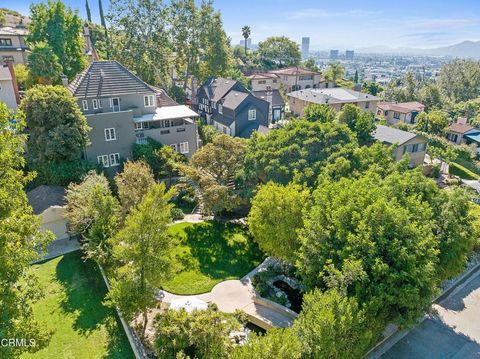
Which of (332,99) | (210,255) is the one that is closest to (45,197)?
(210,255)

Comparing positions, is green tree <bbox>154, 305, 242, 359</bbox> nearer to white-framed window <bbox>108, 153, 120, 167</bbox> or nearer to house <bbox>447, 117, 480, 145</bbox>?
white-framed window <bbox>108, 153, 120, 167</bbox>

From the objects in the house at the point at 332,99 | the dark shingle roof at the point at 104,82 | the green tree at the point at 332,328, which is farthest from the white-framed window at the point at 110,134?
the house at the point at 332,99

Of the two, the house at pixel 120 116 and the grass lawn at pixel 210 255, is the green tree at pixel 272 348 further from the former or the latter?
the house at pixel 120 116

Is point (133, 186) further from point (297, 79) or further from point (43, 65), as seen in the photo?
point (297, 79)

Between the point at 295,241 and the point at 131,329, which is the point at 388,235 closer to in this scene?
the point at 295,241

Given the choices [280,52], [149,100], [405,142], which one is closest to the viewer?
[149,100]

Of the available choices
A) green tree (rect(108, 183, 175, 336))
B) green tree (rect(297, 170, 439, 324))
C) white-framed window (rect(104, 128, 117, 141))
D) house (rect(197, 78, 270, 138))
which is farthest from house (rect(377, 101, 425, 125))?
green tree (rect(108, 183, 175, 336))

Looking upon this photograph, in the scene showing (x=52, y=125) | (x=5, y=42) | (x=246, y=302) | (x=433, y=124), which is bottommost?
(x=246, y=302)

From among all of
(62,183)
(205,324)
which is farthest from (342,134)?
(62,183)
